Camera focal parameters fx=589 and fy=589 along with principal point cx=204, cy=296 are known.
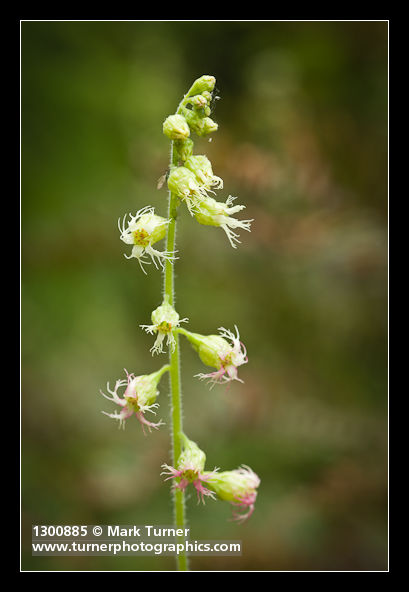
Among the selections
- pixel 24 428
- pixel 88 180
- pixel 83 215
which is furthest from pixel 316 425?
pixel 88 180

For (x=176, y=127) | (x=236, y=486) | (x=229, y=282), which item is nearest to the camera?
(x=176, y=127)

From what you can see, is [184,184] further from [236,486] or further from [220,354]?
[236,486]

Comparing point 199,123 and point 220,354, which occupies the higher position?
point 199,123

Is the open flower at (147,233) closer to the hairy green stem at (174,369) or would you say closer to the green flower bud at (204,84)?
the hairy green stem at (174,369)

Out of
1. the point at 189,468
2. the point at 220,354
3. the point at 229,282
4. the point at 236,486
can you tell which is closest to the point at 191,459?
the point at 189,468

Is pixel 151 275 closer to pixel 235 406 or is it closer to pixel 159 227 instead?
pixel 235 406

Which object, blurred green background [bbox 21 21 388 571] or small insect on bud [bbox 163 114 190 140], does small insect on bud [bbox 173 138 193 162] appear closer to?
small insect on bud [bbox 163 114 190 140]

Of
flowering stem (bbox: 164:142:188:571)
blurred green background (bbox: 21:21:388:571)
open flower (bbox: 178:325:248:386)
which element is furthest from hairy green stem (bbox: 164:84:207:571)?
blurred green background (bbox: 21:21:388:571)

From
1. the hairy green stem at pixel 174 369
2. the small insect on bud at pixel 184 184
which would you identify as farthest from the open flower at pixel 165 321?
the small insect on bud at pixel 184 184
